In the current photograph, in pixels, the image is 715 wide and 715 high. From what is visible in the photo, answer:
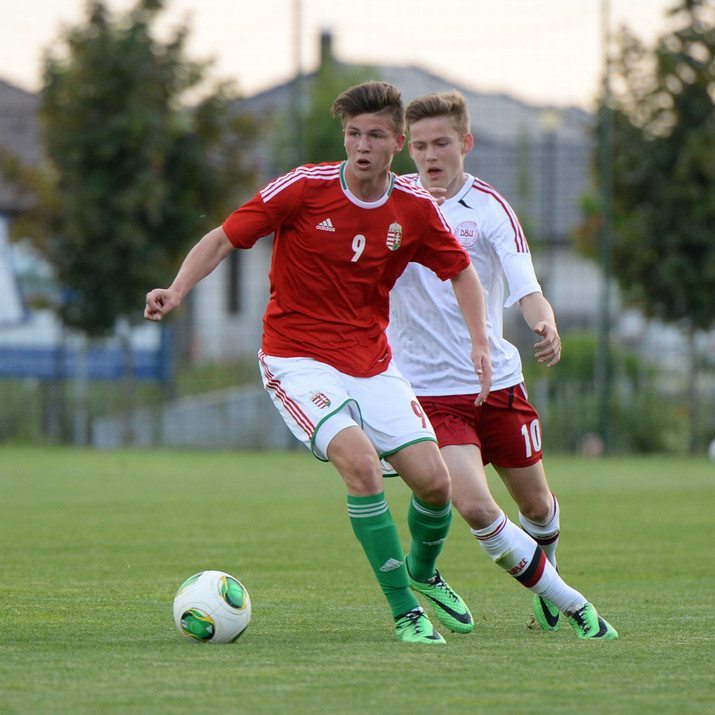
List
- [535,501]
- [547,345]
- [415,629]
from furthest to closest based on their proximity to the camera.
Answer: [535,501]
[547,345]
[415,629]

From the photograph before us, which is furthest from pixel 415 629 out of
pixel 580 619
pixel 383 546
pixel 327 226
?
pixel 327 226

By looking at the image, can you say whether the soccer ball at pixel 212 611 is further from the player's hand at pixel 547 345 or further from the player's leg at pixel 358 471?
the player's hand at pixel 547 345

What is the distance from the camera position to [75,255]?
85.5 ft

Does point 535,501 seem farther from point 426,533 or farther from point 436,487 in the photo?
point 436,487

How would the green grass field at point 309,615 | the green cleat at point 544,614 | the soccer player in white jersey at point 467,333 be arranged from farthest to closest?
the soccer player in white jersey at point 467,333
the green cleat at point 544,614
the green grass field at point 309,615

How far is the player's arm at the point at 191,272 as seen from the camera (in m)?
5.90

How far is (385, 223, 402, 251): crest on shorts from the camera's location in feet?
21.1

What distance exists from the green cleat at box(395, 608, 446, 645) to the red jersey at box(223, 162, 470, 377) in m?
0.98

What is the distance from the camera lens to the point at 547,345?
6.49m

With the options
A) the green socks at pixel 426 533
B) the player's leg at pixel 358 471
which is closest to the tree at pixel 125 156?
the green socks at pixel 426 533

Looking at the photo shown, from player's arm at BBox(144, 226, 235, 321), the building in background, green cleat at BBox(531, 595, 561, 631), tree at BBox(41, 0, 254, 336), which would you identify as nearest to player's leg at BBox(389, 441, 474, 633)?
green cleat at BBox(531, 595, 561, 631)

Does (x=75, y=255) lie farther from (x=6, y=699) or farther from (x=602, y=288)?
(x=6, y=699)

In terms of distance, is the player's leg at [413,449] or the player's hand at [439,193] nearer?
the player's leg at [413,449]

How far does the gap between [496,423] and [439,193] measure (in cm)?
109
